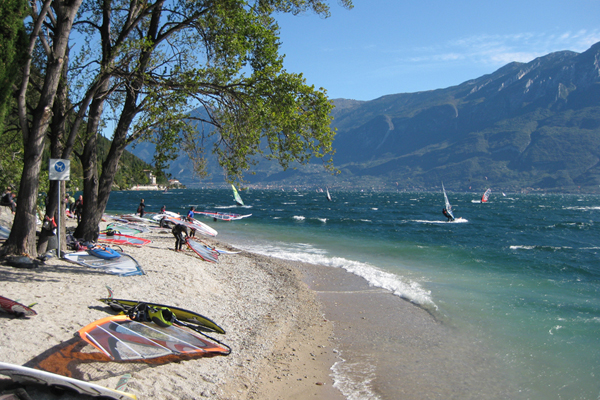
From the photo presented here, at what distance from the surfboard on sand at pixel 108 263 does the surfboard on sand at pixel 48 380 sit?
540 cm

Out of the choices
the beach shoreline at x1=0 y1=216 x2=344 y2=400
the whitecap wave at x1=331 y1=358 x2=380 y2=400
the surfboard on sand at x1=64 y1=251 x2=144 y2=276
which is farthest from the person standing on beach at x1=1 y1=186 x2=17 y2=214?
the whitecap wave at x1=331 y1=358 x2=380 y2=400

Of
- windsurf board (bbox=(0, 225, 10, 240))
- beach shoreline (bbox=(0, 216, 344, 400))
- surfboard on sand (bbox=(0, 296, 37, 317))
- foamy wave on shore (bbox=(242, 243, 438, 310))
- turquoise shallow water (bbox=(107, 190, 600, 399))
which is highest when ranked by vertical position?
windsurf board (bbox=(0, 225, 10, 240))

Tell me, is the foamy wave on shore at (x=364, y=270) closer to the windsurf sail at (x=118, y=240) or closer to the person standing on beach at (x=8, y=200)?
the windsurf sail at (x=118, y=240)

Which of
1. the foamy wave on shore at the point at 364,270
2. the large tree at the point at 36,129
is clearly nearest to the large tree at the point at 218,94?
the large tree at the point at 36,129

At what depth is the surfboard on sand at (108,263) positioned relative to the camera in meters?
9.70

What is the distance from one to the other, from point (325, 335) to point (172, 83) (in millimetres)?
7220

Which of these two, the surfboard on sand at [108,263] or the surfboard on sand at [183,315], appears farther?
the surfboard on sand at [108,263]

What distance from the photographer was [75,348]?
5684mm

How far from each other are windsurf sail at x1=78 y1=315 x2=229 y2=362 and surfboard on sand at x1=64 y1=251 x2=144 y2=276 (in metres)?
3.46

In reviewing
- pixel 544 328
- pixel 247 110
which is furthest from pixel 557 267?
pixel 247 110

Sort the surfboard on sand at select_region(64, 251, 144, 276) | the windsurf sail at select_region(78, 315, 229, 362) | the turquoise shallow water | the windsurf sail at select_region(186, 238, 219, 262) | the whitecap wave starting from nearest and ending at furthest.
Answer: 1. the windsurf sail at select_region(78, 315, 229, 362)
2. the whitecap wave
3. the turquoise shallow water
4. the surfboard on sand at select_region(64, 251, 144, 276)
5. the windsurf sail at select_region(186, 238, 219, 262)

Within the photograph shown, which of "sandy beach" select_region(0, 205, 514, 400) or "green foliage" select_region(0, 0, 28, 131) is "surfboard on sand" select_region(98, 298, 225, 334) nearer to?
"sandy beach" select_region(0, 205, 514, 400)

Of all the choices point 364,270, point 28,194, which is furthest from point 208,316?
point 364,270

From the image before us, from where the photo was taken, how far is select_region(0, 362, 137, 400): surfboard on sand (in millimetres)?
4328
